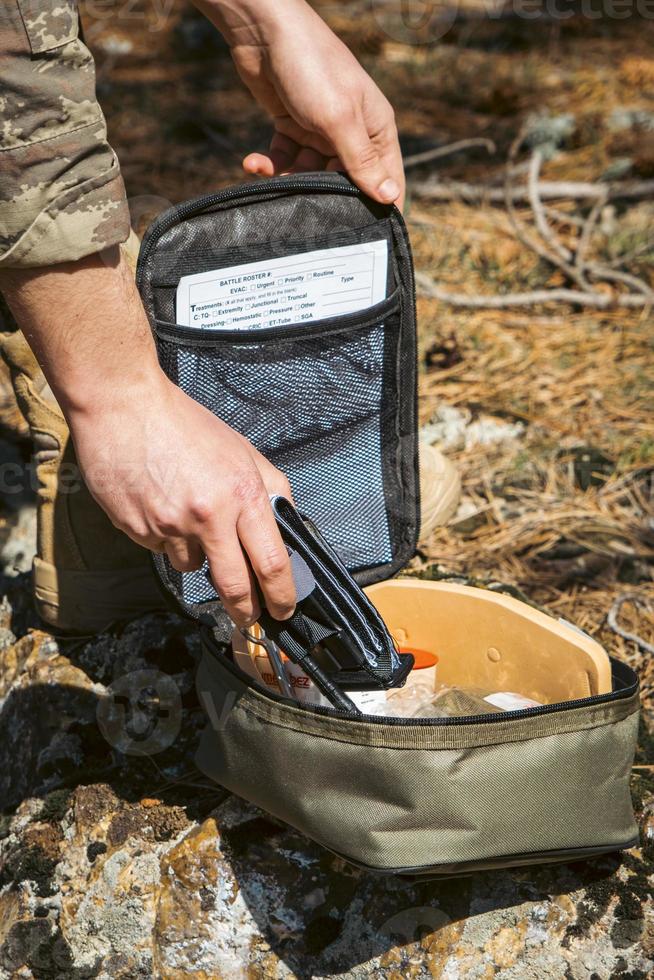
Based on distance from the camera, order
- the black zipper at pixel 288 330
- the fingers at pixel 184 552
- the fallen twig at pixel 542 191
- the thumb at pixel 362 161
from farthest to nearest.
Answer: the fallen twig at pixel 542 191
the thumb at pixel 362 161
the black zipper at pixel 288 330
the fingers at pixel 184 552

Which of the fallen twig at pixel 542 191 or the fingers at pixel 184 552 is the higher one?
the fingers at pixel 184 552

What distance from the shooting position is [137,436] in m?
1.08

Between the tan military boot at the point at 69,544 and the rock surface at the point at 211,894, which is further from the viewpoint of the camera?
the tan military boot at the point at 69,544

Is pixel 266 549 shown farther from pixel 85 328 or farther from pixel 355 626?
pixel 85 328

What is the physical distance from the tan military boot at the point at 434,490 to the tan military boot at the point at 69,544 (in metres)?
0.57

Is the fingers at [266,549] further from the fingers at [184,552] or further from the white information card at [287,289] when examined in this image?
the white information card at [287,289]

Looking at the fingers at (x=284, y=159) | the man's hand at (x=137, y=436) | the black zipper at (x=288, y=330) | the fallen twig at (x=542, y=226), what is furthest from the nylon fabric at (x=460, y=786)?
the fallen twig at (x=542, y=226)

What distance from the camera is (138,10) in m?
4.79

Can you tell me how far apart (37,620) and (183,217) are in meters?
0.84

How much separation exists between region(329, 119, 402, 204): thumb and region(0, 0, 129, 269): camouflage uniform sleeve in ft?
1.78

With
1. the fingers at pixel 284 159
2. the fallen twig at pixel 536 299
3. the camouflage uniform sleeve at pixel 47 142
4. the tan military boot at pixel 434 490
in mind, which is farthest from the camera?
the fallen twig at pixel 536 299

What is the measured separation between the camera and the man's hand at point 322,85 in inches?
59.2

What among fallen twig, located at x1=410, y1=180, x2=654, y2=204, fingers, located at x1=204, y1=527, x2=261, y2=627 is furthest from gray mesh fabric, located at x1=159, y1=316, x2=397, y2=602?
fallen twig, located at x1=410, y1=180, x2=654, y2=204

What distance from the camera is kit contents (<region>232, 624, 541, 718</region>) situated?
131 cm
